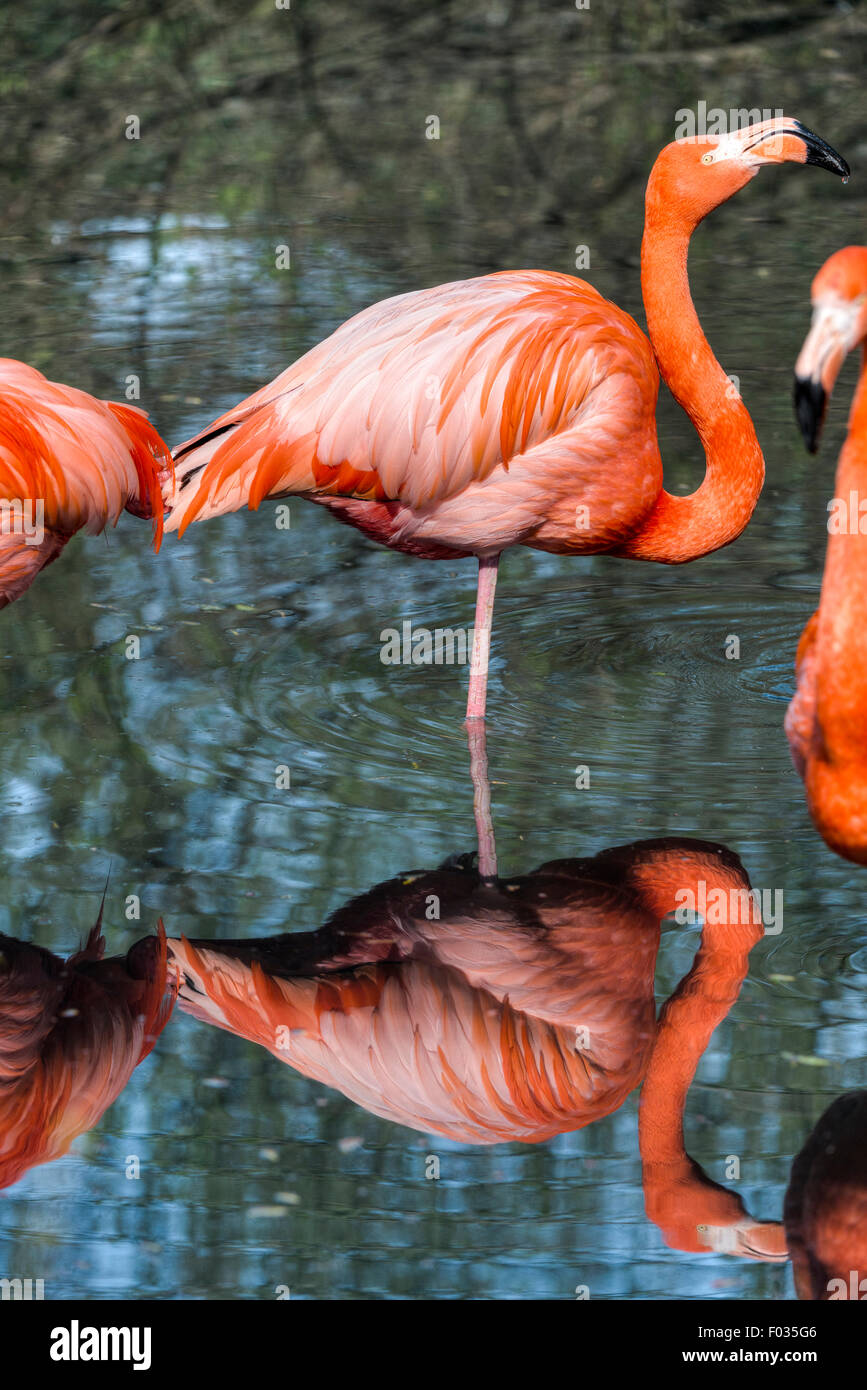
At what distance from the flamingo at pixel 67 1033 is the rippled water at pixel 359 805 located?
0.06m

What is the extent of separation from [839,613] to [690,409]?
211 centimetres

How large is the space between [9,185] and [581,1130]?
935 centimetres

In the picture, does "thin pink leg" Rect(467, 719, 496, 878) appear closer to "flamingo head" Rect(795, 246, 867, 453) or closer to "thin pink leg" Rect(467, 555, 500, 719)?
"thin pink leg" Rect(467, 555, 500, 719)

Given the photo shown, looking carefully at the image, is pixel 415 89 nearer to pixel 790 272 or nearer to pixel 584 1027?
pixel 790 272

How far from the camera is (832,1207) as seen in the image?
3.79 meters

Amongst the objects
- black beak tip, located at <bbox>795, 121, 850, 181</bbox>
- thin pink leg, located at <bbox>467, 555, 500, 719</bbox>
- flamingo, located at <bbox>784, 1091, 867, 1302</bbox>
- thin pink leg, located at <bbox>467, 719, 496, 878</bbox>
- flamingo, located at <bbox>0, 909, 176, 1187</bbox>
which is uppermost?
black beak tip, located at <bbox>795, 121, 850, 181</bbox>

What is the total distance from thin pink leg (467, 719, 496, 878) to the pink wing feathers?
1.98 feet

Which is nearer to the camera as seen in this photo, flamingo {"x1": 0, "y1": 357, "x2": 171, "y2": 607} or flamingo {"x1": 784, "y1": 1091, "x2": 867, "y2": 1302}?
flamingo {"x1": 784, "y1": 1091, "x2": 867, "y2": 1302}

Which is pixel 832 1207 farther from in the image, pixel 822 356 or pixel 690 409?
pixel 690 409

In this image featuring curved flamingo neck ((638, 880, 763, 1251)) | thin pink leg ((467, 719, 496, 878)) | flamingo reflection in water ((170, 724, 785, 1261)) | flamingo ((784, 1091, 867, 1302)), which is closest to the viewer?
flamingo ((784, 1091, 867, 1302))

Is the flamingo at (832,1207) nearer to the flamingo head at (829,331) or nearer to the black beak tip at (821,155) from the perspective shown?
the flamingo head at (829,331)

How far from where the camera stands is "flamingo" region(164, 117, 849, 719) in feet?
17.9

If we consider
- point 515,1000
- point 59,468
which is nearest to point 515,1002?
point 515,1000

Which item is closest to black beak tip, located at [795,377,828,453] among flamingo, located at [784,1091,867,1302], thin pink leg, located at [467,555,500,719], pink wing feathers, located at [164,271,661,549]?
flamingo, located at [784,1091,867,1302]
